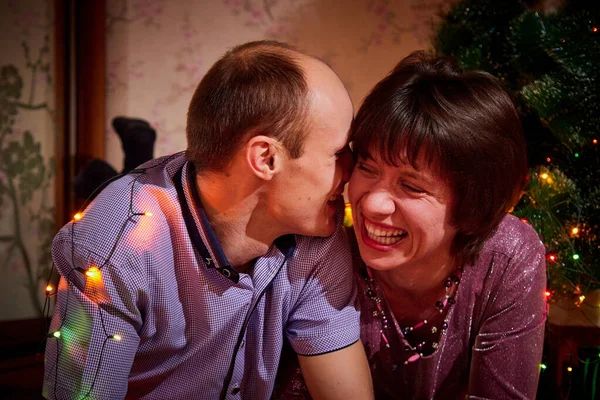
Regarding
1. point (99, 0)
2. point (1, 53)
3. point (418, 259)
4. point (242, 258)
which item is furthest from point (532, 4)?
point (1, 53)

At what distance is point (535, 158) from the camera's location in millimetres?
1649

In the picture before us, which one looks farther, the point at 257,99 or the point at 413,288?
the point at 413,288

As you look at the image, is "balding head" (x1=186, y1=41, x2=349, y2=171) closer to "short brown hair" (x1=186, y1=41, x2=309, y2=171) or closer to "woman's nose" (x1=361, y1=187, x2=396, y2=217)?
"short brown hair" (x1=186, y1=41, x2=309, y2=171)

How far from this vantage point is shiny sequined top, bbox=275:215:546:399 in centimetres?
134

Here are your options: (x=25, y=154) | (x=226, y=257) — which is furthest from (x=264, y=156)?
(x=25, y=154)

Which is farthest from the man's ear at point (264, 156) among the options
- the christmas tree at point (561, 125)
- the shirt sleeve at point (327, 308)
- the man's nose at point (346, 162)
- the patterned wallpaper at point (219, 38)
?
the patterned wallpaper at point (219, 38)

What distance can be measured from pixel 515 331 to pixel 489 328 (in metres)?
0.05

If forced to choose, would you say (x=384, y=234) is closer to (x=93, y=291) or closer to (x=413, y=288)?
(x=413, y=288)

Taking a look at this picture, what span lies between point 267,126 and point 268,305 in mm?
395

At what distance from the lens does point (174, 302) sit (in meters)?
1.26

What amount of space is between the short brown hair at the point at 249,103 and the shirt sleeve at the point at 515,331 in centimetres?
53

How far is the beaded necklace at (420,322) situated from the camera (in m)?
1.39

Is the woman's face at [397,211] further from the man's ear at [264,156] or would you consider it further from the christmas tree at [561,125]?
the christmas tree at [561,125]

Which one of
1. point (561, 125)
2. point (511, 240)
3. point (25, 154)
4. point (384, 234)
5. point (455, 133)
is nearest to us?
point (455, 133)
